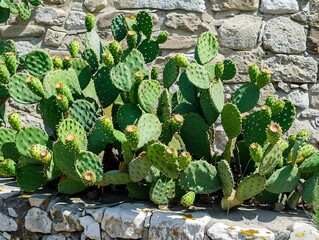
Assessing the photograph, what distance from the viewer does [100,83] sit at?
9.46 ft

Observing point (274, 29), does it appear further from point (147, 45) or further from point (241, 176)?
point (241, 176)

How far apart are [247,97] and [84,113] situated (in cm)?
78

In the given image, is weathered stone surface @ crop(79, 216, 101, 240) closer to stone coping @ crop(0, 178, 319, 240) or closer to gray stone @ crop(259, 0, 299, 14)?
stone coping @ crop(0, 178, 319, 240)

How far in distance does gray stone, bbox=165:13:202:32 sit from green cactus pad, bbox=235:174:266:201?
1.64m

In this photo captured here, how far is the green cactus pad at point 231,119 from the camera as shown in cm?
248

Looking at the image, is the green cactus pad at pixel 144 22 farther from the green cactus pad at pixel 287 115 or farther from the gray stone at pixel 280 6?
the gray stone at pixel 280 6

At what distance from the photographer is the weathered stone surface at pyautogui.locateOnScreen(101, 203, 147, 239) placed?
2.49 meters

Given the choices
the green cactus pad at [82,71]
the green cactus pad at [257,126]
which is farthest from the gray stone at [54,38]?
the green cactus pad at [257,126]

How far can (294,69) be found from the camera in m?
3.83

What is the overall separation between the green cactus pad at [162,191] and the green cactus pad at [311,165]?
22.8 inches

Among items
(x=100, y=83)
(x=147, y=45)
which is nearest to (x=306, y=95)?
(x=147, y=45)

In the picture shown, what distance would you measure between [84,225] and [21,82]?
2.50 ft

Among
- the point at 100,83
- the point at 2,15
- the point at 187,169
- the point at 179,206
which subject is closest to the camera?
the point at 187,169

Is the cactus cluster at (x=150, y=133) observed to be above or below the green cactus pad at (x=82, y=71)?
below
